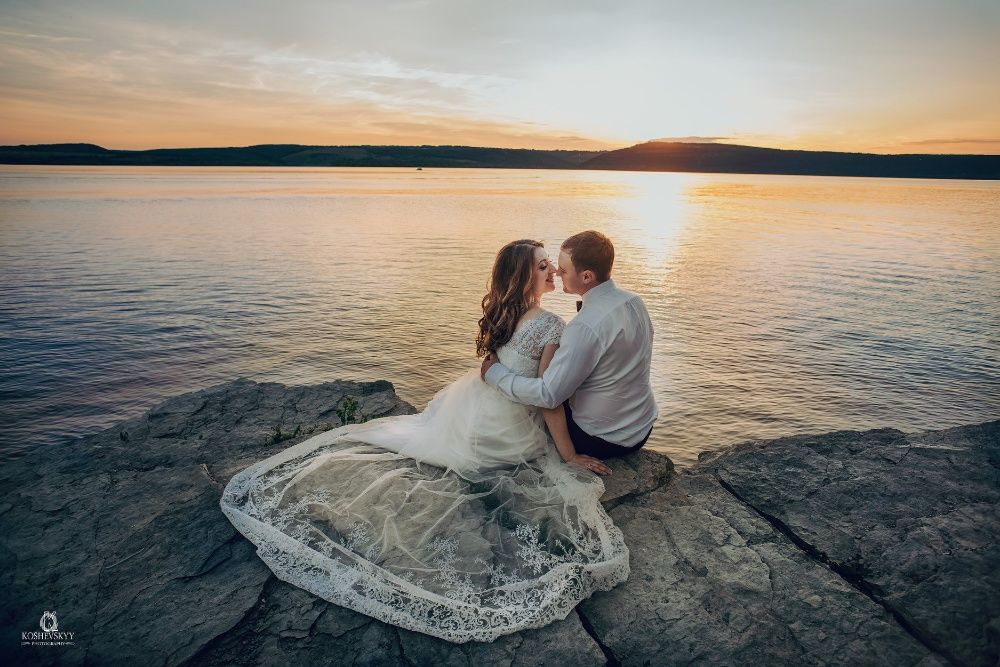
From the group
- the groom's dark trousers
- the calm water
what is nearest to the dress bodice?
the groom's dark trousers

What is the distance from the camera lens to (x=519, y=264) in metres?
4.27

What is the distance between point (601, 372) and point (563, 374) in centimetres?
44

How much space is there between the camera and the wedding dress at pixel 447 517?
3.26m

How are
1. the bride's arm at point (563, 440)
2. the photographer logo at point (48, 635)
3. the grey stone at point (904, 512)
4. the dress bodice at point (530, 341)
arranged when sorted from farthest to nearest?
the bride's arm at point (563, 440) → the dress bodice at point (530, 341) → the grey stone at point (904, 512) → the photographer logo at point (48, 635)

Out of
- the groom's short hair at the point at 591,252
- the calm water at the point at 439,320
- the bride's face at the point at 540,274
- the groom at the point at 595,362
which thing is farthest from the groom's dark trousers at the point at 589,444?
the calm water at the point at 439,320

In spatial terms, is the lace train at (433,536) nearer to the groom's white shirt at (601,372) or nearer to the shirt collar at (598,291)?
the groom's white shirt at (601,372)

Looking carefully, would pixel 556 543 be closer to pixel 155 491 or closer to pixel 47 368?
pixel 155 491

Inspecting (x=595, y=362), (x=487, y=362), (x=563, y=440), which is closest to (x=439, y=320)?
(x=487, y=362)

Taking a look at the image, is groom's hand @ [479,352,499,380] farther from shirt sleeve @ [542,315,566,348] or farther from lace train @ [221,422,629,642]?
lace train @ [221,422,629,642]

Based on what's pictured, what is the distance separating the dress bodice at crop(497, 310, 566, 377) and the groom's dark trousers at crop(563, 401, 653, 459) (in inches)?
22.6

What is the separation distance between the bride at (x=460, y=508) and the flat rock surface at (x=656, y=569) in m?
0.13

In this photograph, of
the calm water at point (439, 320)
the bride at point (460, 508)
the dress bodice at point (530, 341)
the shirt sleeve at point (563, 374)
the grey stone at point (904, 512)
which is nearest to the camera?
the grey stone at point (904, 512)

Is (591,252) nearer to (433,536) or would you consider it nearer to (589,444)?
(589,444)

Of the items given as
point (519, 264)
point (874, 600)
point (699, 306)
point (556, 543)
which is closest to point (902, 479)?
point (874, 600)
